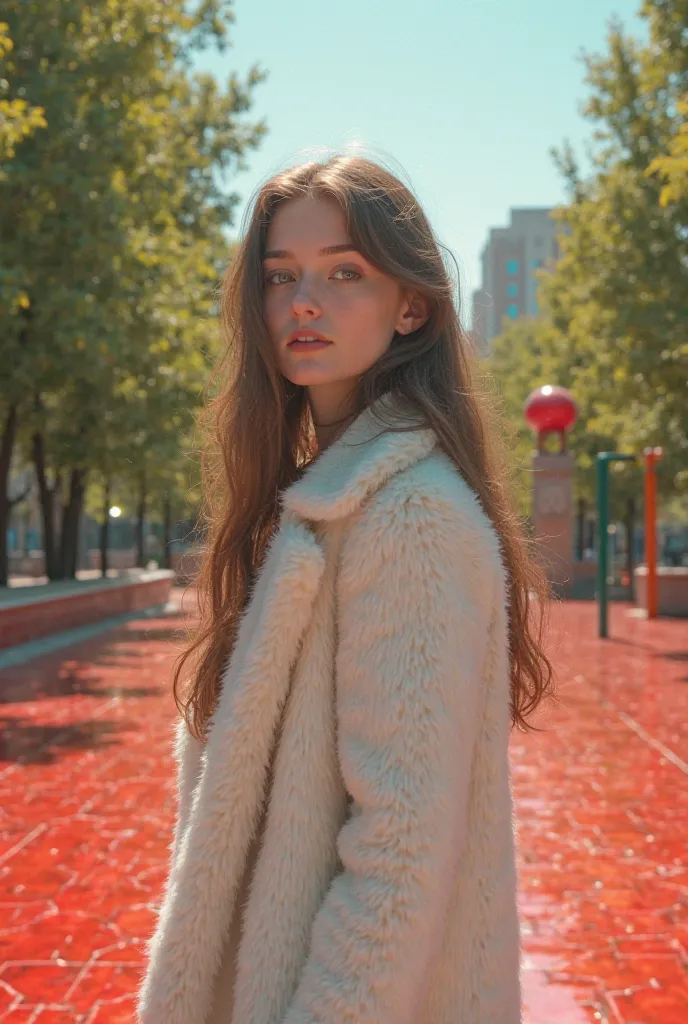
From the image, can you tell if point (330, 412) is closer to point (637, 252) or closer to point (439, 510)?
point (439, 510)

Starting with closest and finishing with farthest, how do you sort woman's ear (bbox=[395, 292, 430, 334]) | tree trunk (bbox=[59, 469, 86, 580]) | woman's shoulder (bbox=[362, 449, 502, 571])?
1. woman's shoulder (bbox=[362, 449, 502, 571])
2. woman's ear (bbox=[395, 292, 430, 334])
3. tree trunk (bbox=[59, 469, 86, 580])

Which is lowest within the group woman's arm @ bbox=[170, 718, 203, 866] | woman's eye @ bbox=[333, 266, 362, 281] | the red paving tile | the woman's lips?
the red paving tile

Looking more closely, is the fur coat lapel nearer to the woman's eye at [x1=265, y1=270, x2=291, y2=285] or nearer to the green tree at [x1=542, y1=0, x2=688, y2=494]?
the woman's eye at [x1=265, y1=270, x2=291, y2=285]

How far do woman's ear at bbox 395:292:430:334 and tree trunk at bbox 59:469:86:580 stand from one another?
23983mm

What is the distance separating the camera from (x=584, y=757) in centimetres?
796

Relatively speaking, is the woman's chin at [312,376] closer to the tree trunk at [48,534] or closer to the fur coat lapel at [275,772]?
the fur coat lapel at [275,772]

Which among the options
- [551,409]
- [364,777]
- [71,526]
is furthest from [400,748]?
[71,526]

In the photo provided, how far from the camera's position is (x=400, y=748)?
4.30ft

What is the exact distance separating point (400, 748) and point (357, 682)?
0.10m

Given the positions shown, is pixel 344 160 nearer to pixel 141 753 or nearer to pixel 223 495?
pixel 223 495

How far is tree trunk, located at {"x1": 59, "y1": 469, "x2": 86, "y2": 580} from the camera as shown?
2555cm

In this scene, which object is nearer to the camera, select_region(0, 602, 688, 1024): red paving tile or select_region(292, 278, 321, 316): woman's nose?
select_region(292, 278, 321, 316): woman's nose

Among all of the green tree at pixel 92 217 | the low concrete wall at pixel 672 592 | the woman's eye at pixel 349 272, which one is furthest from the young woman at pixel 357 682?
the low concrete wall at pixel 672 592

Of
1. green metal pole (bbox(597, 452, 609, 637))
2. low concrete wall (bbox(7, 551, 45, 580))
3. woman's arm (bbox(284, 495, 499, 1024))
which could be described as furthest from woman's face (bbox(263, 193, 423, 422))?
low concrete wall (bbox(7, 551, 45, 580))
